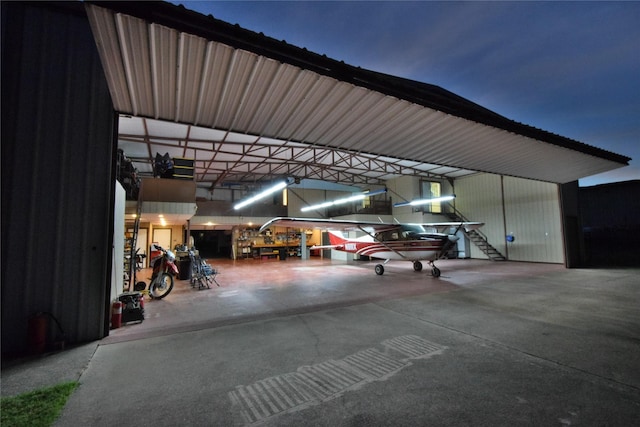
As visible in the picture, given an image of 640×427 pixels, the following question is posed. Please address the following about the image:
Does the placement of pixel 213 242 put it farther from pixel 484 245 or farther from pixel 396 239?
pixel 484 245

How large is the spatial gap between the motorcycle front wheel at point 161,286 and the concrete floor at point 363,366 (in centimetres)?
147

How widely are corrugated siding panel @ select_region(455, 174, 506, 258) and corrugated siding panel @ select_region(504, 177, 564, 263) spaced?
1.59 ft

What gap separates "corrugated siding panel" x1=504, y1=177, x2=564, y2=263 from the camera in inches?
508

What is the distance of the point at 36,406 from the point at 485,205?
19276mm

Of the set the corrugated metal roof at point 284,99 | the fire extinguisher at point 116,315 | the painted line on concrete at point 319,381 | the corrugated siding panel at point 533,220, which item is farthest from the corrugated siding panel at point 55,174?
the corrugated siding panel at point 533,220

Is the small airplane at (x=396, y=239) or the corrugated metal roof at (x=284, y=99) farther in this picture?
the small airplane at (x=396, y=239)

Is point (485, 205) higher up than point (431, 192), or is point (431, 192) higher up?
point (431, 192)

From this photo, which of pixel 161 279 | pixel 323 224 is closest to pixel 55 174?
pixel 161 279

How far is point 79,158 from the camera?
3.92m

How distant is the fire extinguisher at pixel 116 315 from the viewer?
178 inches

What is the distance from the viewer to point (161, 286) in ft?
23.3

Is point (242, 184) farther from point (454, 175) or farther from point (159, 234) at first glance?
point (454, 175)

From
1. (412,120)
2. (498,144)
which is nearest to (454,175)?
(498,144)

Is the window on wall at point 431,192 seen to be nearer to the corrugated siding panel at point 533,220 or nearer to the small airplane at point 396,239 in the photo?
the corrugated siding panel at point 533,220
